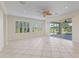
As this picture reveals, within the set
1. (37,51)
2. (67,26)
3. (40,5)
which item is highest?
(40,5)

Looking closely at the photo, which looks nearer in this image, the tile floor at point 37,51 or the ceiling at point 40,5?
the tile floor at point 37,51

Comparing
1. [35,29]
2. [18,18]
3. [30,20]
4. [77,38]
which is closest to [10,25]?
[18,18]

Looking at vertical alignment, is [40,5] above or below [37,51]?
above

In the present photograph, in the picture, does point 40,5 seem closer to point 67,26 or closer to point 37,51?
point 37,51

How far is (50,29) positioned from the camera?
19.3m

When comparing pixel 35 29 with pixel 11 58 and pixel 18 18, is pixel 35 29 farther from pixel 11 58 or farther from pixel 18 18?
pixel 11 58

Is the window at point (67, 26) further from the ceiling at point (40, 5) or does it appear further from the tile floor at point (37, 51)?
the tile floor at point (37, 51)

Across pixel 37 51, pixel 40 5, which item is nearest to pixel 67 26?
pixel 40 5

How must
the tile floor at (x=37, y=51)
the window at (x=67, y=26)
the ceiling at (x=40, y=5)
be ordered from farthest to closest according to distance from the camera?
the window at (x=67, y=26) < the ceiling at (x=40, y=5) < the tile floor at (x=37, y=51)

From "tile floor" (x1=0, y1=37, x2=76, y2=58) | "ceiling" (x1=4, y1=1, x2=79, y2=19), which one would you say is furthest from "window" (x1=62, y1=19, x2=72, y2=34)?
"tile floor" (x1=0, y1=37, x2=76, y2=58)

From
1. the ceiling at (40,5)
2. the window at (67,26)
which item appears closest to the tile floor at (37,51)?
the ceiling at (40,5)

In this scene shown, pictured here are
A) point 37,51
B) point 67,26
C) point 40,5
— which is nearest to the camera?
point 37,51

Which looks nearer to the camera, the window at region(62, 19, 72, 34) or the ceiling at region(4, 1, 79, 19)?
the ceiling at region(4, 1, 79, 19)

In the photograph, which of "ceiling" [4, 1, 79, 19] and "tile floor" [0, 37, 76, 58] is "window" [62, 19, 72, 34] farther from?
"tile floor" [0, 37, 76, 58]
